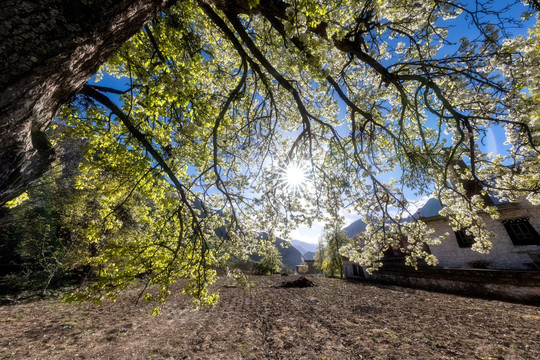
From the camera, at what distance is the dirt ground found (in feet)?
18.0

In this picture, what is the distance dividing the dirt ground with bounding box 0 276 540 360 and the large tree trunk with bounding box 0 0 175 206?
256 inches

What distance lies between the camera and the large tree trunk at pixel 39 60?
1141 millimetres

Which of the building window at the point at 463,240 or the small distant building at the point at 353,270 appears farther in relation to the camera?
the small distant building at the point at 353,270

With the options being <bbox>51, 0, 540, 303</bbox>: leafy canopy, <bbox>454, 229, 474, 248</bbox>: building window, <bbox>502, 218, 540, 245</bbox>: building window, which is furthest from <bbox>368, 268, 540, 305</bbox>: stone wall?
<bbox>51, 0, 540, 303</bbox>: leafy canopy

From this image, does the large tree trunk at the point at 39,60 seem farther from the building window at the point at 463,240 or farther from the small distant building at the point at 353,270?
the small distant building at the point at 353,270

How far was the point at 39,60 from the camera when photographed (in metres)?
1.24

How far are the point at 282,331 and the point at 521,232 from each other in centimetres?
1744

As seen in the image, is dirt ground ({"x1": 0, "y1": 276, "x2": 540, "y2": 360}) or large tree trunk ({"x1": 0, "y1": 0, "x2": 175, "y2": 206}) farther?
dirt ground ({"x1": 0, "y1": 276, "x2": 540, "y2": 360})

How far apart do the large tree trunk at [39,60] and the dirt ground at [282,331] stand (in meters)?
6.49

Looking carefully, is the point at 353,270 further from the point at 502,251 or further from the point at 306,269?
the point at 306,269

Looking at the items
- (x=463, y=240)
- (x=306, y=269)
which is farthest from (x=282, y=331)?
(x=306, y=269)

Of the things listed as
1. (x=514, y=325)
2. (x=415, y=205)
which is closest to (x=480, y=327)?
Result: (x=514, y=325)

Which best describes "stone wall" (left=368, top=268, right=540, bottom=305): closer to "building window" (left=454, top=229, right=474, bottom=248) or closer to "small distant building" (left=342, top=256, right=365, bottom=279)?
"building window" (left=454, top=229, right=474, bottom=248)

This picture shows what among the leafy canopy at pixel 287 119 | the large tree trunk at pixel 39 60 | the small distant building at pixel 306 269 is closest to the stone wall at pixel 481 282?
the leafy canopy at pixel 287 119
